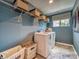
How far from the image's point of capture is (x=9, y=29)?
192 centimetres

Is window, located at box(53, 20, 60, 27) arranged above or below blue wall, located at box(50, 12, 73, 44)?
above

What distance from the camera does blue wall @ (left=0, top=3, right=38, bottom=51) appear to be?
68.0 inches

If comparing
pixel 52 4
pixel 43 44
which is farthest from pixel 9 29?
pixel 52 4

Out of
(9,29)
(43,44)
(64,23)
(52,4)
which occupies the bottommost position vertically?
(43,44)

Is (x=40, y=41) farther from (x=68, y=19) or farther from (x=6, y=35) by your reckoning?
(x=68, y=19)

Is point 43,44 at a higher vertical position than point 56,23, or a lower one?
lower

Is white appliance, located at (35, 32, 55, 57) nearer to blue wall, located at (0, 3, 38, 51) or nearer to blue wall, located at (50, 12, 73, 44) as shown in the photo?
blue wall, located at (0, 3, 38, 51)

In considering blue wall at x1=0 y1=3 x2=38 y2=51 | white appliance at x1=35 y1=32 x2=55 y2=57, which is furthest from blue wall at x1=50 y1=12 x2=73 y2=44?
blue wall at x1=0 y1=3 x2=38 y2=51

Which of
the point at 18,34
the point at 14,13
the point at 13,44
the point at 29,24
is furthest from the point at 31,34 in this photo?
the point at 14,13

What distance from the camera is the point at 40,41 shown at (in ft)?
8.50

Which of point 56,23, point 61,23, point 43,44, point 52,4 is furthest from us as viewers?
point 56,23

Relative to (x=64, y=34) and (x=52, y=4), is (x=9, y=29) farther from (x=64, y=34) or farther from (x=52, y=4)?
(x=64, y=34)

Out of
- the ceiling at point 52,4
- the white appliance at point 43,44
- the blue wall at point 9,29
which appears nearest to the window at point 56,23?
the ceiling at point 52,4

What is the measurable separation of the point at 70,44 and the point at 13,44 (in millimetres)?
3507
